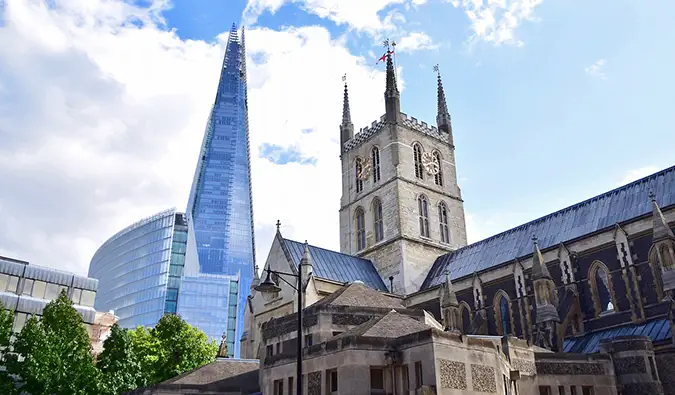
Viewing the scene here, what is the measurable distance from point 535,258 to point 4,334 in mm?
35185

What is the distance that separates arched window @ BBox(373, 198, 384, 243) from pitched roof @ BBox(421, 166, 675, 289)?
22.1 feet

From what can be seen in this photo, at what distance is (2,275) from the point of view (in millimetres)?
60625

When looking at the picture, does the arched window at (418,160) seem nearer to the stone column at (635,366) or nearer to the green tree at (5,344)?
the stone column at (635,366)

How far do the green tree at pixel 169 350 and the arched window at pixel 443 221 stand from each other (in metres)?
24.2

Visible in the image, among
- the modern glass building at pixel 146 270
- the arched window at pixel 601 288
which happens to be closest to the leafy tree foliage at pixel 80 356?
the arched window at pixel 601 288

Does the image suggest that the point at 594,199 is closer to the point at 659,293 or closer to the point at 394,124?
the point at 659,293

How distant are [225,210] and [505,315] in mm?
138714

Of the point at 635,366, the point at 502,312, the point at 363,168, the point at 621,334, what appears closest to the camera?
the point at 635,366

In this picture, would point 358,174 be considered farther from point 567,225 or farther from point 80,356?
point 80,356

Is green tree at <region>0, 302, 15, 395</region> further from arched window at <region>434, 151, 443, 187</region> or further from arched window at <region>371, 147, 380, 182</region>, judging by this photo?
arched window at <region>434, 151, 443, 187</region>

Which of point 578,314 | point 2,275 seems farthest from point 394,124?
point 2,275

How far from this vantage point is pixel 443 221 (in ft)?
190

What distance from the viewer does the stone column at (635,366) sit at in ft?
95.8

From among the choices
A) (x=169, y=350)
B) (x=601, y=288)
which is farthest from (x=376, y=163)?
(x=601, y=288)
